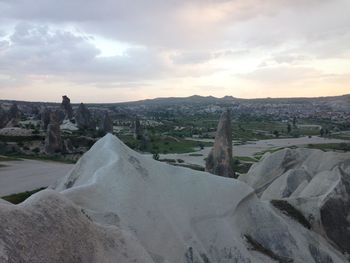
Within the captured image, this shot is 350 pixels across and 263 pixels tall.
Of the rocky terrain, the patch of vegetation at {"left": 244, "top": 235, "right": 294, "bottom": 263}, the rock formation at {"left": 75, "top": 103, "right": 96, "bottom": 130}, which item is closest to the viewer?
the rocky terrain

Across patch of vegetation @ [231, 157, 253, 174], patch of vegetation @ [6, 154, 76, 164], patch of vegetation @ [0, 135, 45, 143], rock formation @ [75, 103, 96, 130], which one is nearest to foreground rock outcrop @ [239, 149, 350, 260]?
patch of vegetation @ [231, 157, 253, 174]

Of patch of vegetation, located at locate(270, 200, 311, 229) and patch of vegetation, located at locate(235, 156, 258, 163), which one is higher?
patch of vegetation, located at locate(270, 200, 311, 229)

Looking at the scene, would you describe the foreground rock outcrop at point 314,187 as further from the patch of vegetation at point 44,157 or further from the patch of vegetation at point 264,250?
the patch of vegetation at point 44,157

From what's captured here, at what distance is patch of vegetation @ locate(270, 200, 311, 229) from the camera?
25.3 meters

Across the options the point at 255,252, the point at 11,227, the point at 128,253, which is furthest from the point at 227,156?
the point at 11,227

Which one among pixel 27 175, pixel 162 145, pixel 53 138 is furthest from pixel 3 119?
pixel 27 175

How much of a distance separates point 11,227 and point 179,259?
29.8ft

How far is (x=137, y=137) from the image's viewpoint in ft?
320

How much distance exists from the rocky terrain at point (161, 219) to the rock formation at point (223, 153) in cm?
1060

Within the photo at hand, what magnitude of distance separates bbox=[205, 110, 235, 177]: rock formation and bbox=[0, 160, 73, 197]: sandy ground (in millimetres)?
15229

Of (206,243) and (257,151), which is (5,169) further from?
(257,151)

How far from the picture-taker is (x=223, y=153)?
39.5 meters

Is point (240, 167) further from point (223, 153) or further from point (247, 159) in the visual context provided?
point (223, 153)

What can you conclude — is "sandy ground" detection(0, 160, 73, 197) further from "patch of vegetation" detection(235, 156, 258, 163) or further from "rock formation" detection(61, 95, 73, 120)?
"rock formation" detection(61, 95, 73, 120)
